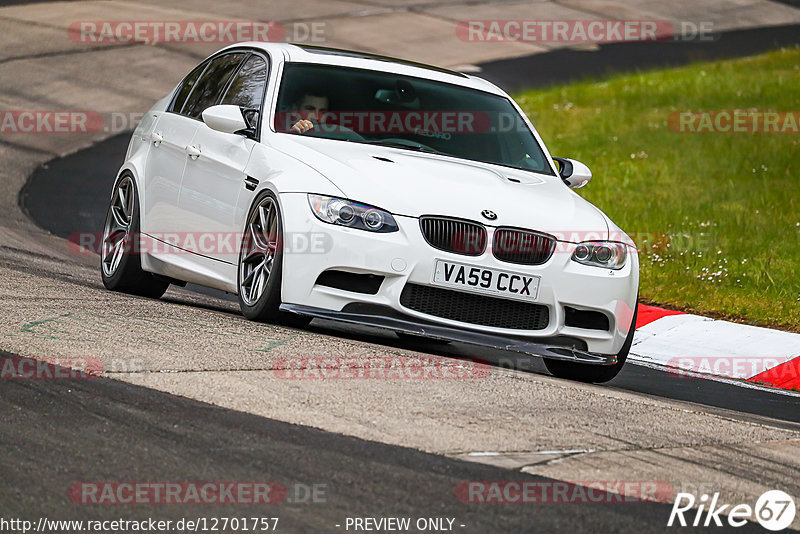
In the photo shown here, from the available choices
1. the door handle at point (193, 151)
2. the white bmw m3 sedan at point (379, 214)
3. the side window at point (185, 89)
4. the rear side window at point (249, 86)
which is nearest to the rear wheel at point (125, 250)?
the white bmw m3 sedan at point (379, 214)

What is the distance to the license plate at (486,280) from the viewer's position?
23.7 ft

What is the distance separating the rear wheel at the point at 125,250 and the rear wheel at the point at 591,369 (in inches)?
111

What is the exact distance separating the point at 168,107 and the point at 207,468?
17.9 ft

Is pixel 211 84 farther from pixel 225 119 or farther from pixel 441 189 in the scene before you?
pixel 441 189

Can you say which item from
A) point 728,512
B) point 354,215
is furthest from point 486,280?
point 728,512

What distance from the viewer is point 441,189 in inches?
297

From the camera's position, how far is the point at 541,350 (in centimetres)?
748

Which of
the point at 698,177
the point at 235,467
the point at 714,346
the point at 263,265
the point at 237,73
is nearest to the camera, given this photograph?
the point at 235,467

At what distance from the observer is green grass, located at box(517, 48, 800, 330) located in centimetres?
1162

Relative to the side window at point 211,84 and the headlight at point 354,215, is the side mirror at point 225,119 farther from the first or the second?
the headlight at point 354,215

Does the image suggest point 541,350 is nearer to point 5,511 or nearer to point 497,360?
point 497,360

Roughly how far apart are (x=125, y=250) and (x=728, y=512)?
5461 millimetres

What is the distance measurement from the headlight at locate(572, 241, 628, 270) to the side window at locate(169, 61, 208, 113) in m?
3.34

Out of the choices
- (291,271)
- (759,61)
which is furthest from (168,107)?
(759,61)
